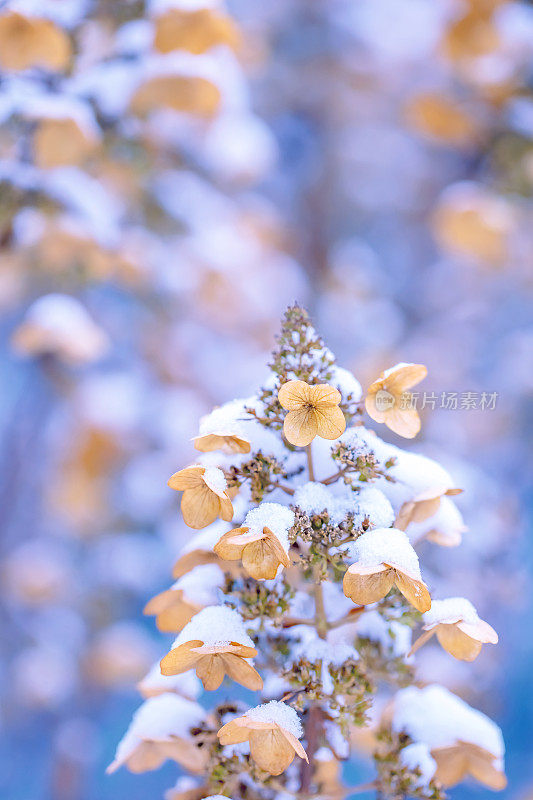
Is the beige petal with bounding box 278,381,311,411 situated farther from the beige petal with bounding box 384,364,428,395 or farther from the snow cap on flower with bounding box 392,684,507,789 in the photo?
the snow cap on flower with bounding box 392,684,507,789

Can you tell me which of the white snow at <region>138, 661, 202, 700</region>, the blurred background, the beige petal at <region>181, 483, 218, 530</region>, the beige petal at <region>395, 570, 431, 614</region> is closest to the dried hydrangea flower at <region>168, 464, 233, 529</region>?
the beige petal at <region>181, 483, 218, 530</region>

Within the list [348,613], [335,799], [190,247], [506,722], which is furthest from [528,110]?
[506,722]

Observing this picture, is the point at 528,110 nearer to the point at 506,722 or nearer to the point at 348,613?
the point at 348,613

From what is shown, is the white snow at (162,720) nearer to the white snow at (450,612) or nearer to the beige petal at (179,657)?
the beige petal at (179,657)

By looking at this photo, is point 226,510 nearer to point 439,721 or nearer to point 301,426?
point 301,426

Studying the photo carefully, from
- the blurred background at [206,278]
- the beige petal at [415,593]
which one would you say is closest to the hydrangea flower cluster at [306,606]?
the beige petal at [415,593]

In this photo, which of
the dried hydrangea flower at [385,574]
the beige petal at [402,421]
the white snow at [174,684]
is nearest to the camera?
the dried hydrangea flower at [385,574]

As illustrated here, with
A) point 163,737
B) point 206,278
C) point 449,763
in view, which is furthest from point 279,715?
point 206,278
